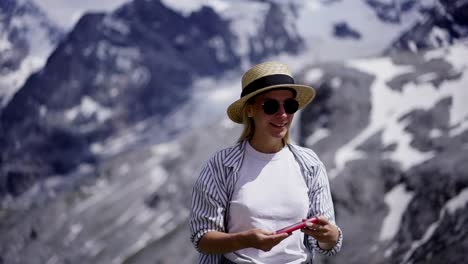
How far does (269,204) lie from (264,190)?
0.48 feet

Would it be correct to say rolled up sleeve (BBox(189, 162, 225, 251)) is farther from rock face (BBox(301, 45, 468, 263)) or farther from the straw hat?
rock face (BBox(301, 45, 468, 263))

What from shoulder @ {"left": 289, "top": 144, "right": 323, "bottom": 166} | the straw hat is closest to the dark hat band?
the straw hat

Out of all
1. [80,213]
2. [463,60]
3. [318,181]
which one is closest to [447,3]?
[463,60]

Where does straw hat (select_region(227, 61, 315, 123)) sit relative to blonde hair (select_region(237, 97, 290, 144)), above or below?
above

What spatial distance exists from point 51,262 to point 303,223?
17221cm

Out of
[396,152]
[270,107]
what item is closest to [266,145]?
[270,107]

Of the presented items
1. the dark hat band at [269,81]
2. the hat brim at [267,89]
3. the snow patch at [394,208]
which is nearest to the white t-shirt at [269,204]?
the hat brim at [267,89]

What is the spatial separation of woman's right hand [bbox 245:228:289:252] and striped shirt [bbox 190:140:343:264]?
47cm

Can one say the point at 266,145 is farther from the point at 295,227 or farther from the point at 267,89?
the point at 295,227

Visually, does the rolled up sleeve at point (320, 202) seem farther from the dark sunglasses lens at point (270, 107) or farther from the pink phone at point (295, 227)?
the dark sunglasses lens at point (270, 107)

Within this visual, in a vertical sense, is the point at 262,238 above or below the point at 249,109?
below

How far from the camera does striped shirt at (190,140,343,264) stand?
18.1 ft

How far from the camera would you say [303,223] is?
5.29m

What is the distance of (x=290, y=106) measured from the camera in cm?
571
